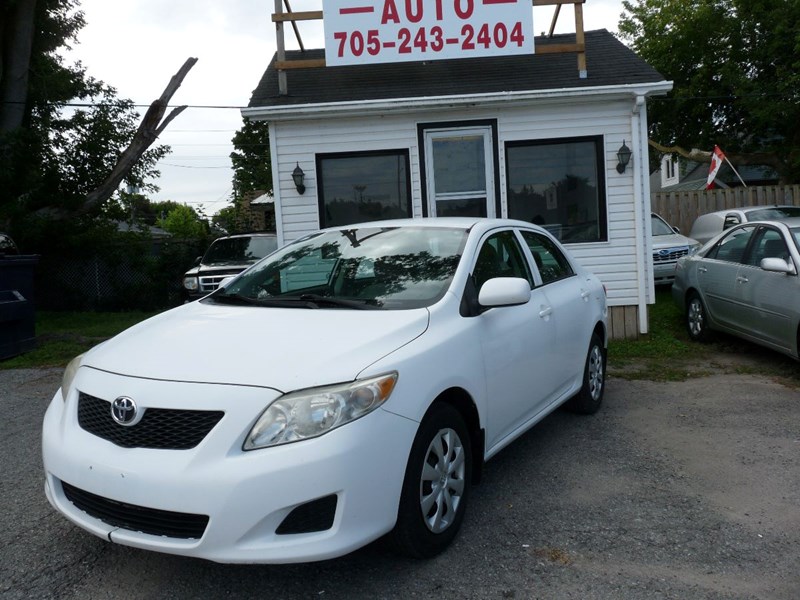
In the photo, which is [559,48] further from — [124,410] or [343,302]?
[124,410]

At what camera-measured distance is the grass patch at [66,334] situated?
8758 millimetres

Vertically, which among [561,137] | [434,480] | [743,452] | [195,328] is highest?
[561,137]

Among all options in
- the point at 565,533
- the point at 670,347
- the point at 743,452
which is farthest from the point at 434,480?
the point at 670,347

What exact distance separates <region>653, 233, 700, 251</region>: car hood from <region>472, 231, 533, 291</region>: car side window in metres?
8.57

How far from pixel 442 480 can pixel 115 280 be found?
1328 cm

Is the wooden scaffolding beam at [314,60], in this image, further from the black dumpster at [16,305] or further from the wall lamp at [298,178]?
the black dumpster at [16,305]

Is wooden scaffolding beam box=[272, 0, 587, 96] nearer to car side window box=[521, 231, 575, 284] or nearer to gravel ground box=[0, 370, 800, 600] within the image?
car side window box=[521, 231, 575, 284]

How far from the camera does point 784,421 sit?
566cm

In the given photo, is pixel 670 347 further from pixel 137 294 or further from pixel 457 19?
pixel 137 294

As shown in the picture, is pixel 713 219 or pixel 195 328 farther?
pixel 713 219

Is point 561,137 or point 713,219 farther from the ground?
point 561,137

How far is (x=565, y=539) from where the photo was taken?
11.8 feet

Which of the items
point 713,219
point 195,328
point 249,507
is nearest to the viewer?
point 249,507

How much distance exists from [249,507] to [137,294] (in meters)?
13.3
